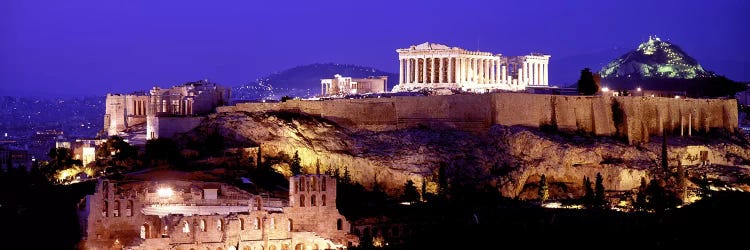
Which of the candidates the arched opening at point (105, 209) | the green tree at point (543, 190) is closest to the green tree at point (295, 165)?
the green tree at point (543, 190)

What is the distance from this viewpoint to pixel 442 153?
2363 inches

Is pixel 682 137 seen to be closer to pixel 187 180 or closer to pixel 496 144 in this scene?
pixel 496 144

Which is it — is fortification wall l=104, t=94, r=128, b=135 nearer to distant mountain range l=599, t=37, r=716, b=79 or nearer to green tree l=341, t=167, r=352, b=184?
green tree l=341, t=167, r=352, b=184

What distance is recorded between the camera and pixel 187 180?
50.4 metres

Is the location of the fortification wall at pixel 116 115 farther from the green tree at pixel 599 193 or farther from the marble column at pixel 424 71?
the green tree at pixel 599 193

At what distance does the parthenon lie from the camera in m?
77.5

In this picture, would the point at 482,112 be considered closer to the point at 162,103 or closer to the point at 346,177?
the point at 346,177

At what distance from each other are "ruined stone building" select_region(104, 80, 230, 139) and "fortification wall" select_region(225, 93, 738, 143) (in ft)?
12.4

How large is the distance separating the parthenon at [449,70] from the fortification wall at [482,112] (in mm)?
8880

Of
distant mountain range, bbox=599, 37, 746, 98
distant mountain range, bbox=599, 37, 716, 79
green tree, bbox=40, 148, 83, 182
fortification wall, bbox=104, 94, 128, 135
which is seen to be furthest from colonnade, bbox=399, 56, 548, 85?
distant mountain range, bbox=599, 37, 716, 79

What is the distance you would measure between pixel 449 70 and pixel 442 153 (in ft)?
59.4

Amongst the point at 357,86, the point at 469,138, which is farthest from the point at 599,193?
the point at 357,86

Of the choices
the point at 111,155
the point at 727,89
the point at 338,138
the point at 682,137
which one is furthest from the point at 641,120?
the point at 727,89

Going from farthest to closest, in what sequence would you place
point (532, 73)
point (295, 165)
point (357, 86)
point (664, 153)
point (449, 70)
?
point (532, 73), point (357, 86), point (449, 70), point (664, 153), point (295, 165)
